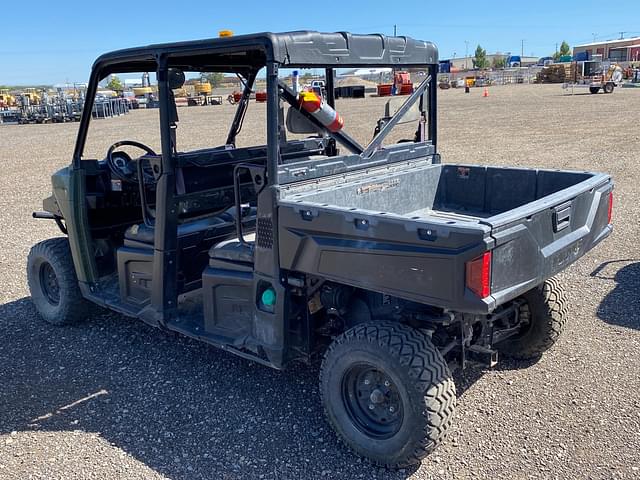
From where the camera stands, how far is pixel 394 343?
3.05 meters

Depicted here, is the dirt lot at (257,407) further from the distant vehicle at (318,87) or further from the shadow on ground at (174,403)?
the distant vehicle at (318,87)

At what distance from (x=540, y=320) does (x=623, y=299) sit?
1.52 meters

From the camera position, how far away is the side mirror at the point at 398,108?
3965 mm

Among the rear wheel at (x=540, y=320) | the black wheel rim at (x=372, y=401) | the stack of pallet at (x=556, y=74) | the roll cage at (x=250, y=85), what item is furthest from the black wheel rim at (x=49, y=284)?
the stack of pallet at (x=556, y=74)

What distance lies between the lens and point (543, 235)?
3051 millimetres

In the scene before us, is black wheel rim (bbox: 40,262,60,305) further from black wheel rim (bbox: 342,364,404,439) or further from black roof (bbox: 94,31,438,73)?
black wheel rim (bbox: 342,364,404,439)

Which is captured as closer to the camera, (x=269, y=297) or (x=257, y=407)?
(x=269, y=297)

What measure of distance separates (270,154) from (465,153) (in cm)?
1134

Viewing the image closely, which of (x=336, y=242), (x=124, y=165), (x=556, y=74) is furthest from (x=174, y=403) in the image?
(x=556, y=74)

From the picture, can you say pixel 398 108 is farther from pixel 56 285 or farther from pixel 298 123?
pixel 56 285

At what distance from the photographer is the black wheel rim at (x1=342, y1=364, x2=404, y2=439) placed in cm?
320

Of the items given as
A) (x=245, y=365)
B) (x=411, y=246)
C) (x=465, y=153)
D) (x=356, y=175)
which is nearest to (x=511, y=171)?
(x=356, y=175)

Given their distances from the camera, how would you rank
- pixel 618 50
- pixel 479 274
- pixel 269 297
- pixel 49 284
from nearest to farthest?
pixel 479 274
pixel 269 297
pixel 49 284
pixel 618 50

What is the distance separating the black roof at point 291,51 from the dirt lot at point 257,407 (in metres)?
0.34
